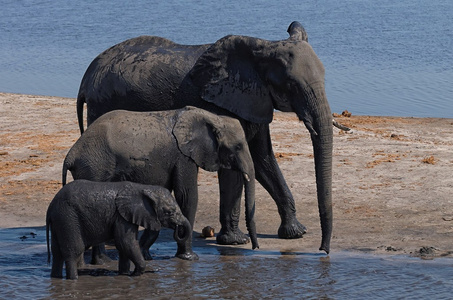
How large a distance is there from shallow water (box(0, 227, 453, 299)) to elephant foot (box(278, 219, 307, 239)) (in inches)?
22.1

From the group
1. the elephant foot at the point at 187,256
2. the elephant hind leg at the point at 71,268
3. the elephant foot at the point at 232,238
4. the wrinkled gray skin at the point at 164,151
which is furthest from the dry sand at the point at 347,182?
the elephant hind leg at the point at 71,268

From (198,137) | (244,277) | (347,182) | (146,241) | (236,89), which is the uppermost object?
(236,89)

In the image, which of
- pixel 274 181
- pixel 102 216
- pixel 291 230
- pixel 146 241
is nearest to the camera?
pixel 102 216

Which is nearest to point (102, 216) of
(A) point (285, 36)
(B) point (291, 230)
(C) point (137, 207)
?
(C) point (137, 207)

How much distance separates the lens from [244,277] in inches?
343

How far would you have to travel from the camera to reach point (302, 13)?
41906 millimetres

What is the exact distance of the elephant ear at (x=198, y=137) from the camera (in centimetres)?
895

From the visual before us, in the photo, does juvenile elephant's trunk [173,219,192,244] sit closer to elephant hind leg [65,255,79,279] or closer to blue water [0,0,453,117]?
elephant hind leg [65,255,79,279]

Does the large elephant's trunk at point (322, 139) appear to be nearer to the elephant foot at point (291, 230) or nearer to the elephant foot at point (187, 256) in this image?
the elephant foot at point (291, 230)

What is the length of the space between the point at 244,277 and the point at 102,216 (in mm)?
1393

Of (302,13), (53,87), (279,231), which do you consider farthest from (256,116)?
(302,13)

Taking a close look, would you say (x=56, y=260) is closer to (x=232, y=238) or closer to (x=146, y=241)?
(x=146, y=241)

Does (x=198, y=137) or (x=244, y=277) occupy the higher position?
(x=198, y=137)

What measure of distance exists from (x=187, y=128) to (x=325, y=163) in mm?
1284
